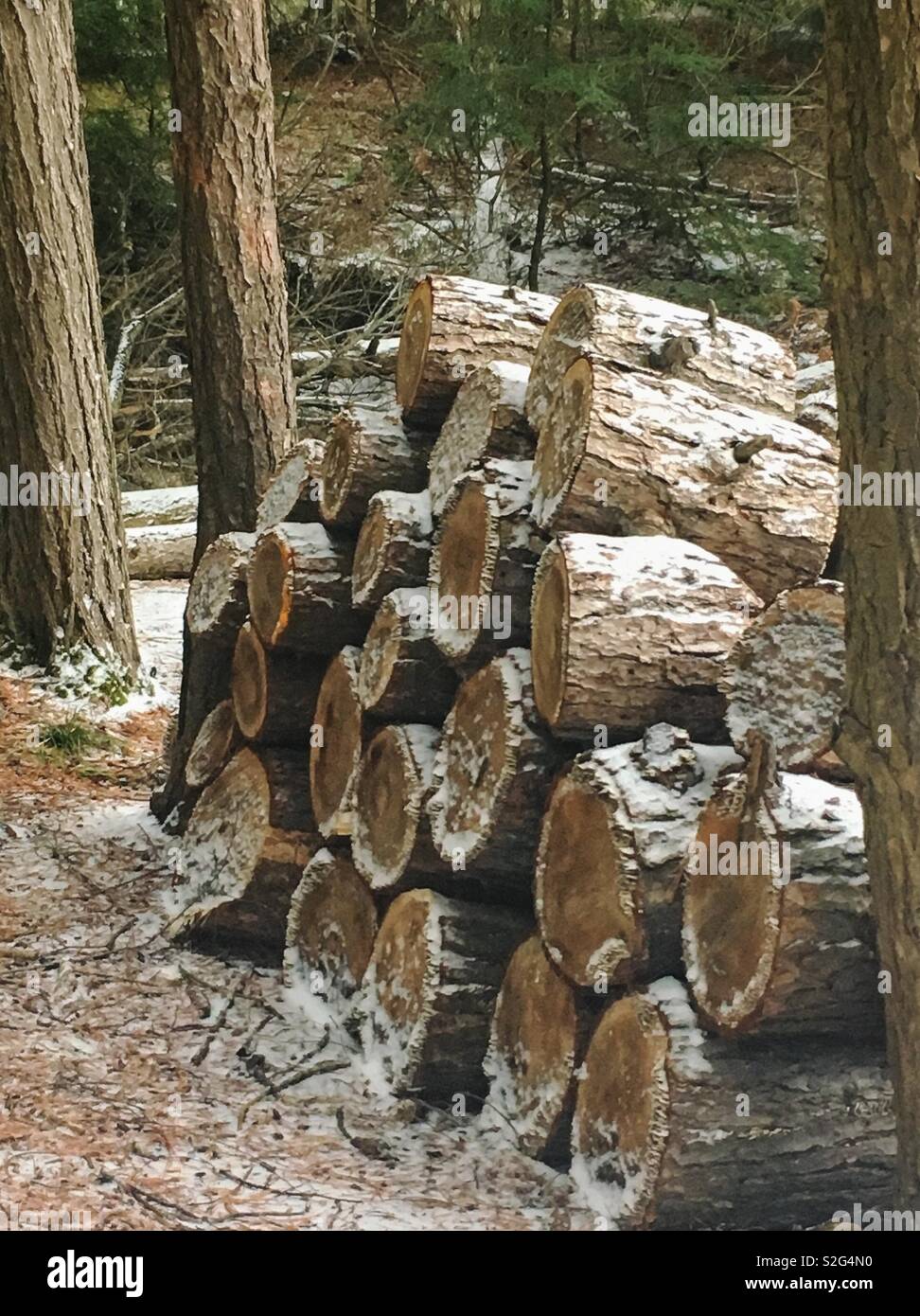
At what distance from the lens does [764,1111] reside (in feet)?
8.85

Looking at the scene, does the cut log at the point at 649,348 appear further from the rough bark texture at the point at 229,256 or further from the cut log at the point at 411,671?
the rough bark texture at the point at 229,256

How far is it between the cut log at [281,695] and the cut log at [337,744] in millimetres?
99

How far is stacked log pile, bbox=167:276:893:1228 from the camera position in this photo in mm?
2701

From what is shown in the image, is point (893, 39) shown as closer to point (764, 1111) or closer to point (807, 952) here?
point (807, 952)

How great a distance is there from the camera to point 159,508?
342 inches

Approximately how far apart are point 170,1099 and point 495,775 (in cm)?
121

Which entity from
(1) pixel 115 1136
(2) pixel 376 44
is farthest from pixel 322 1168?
(2) pixel 376 44

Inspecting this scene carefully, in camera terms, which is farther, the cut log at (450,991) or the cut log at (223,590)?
the cut log at (223,590)

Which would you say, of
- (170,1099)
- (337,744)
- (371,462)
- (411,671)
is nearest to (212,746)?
(337,744)

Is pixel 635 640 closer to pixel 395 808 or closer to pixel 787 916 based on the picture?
pixel 787 916

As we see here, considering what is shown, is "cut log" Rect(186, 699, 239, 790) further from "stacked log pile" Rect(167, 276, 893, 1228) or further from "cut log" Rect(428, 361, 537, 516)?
"cut log" Rect(428, 361, 537, 516)

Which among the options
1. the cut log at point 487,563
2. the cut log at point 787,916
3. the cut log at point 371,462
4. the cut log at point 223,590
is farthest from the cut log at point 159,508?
A: the cut log at point 787,916

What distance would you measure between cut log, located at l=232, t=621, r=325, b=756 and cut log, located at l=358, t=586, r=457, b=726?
67 centimetres

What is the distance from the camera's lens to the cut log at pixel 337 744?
4.07 meters
